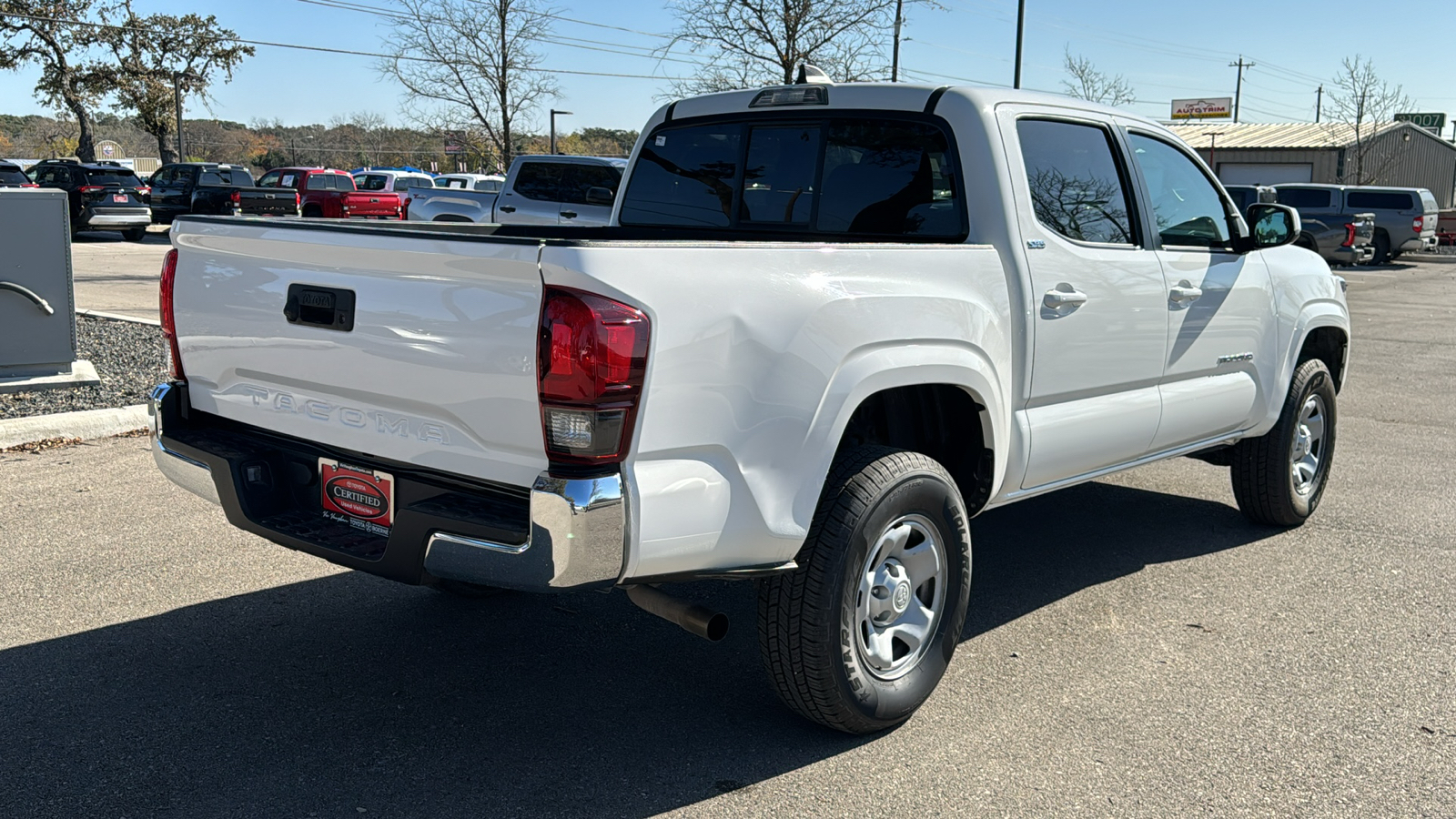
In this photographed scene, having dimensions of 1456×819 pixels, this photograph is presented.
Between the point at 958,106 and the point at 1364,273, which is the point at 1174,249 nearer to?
the point at 958,106

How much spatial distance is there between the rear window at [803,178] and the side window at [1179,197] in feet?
3.77

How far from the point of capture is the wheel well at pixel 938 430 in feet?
13.0

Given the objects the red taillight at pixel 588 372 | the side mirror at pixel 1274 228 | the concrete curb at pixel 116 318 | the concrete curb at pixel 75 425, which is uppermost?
the side mirror at pixel 1274 228

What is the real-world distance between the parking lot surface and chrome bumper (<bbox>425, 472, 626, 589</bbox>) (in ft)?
2.29

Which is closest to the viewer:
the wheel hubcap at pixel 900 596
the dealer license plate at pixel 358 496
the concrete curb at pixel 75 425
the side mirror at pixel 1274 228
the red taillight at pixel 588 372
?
the red taillight at pixel 588 372

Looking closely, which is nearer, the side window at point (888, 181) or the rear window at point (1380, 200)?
the side window at point (888, 181)

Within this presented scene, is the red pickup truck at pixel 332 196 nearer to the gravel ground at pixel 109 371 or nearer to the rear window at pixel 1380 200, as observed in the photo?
the gravel ground at pixel 109 371

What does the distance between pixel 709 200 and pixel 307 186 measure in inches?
1153

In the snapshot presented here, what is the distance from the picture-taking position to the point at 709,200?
16.0 ft

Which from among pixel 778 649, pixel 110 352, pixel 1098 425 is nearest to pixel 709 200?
pixel 1098 425

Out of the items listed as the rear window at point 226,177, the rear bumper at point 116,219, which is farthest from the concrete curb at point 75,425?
the rear window at point 226,177

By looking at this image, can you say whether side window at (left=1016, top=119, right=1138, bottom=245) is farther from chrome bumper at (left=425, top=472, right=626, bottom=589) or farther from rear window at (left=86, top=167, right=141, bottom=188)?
rear window at (left=86, top=167, right=141, bottom=188)

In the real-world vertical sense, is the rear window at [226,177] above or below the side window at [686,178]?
above

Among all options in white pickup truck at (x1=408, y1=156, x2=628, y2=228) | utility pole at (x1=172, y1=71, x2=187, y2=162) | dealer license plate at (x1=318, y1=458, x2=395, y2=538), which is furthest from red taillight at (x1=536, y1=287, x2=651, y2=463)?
utility pole at (x1=172, y1=71, x2=187, y2=162)
